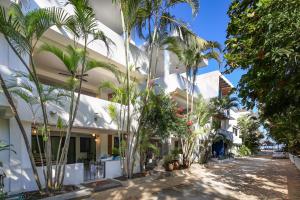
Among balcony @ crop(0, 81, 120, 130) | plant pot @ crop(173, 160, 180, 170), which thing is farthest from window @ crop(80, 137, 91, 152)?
plant pot @ crop(173, 160, 180, 170)

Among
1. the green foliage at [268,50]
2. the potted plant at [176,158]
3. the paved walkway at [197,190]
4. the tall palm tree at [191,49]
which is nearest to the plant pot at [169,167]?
the potted plant at [176,158]

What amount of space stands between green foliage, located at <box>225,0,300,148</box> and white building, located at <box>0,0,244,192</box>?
7030mm

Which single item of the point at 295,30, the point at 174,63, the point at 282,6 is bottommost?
the point at 295,30

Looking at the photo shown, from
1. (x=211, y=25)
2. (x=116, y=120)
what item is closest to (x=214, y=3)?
(x=211, y=25)

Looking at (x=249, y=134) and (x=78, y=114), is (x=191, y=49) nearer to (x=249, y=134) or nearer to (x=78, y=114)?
(x=78, y=114)

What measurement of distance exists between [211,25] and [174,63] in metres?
7.36

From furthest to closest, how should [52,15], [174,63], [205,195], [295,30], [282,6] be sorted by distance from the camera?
[174,63], [205,195], [52,15], [282,6], [295,30]

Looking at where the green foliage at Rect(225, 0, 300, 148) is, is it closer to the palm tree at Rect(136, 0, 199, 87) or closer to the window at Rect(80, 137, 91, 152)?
the palm tree at Rect(136, 0, 199, 87)

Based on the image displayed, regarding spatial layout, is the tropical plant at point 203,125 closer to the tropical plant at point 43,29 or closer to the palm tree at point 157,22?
the palm tree at point 157,22

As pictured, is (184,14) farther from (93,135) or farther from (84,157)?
(84,157)

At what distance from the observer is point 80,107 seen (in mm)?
12148

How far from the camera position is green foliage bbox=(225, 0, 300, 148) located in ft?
14.9

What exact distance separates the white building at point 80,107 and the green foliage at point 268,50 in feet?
23.1

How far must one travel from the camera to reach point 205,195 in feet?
31.4
